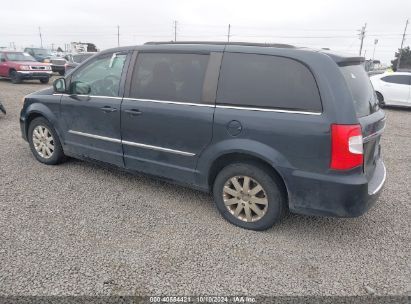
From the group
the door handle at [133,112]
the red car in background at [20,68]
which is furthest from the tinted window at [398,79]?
the red car in background at [20,68]

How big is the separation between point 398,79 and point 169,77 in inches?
454

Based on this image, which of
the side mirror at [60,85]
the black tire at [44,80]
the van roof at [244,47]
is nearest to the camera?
the van roof at [244,47]

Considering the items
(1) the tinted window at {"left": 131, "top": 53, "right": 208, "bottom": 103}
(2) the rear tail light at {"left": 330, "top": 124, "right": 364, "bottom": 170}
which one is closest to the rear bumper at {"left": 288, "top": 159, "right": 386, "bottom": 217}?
(2) the rear tail light at {"left": 330, "top": 124, "right": 364, "bottom": 170}

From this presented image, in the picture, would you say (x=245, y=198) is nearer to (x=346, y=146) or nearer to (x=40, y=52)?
(x=346, y=146)

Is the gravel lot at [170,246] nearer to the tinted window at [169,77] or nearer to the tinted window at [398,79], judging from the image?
the tinted window at [169,77]

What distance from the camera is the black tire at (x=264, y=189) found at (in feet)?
10.3

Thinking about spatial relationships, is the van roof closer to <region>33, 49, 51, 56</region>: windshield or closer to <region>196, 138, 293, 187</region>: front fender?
<region>196, 138, 293, 187</region>: front fender

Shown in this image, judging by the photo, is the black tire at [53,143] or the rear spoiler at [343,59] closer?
the rear spoiler at [343,59]

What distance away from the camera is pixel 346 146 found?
2.72 meters

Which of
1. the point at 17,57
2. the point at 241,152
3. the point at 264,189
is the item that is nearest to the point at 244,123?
the point at 241,152

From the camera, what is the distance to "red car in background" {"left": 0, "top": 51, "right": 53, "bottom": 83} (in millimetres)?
16281

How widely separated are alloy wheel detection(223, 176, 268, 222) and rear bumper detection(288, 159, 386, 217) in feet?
1.00

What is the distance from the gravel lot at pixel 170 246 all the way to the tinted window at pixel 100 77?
1.17 metres

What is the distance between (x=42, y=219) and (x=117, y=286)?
1387mm
